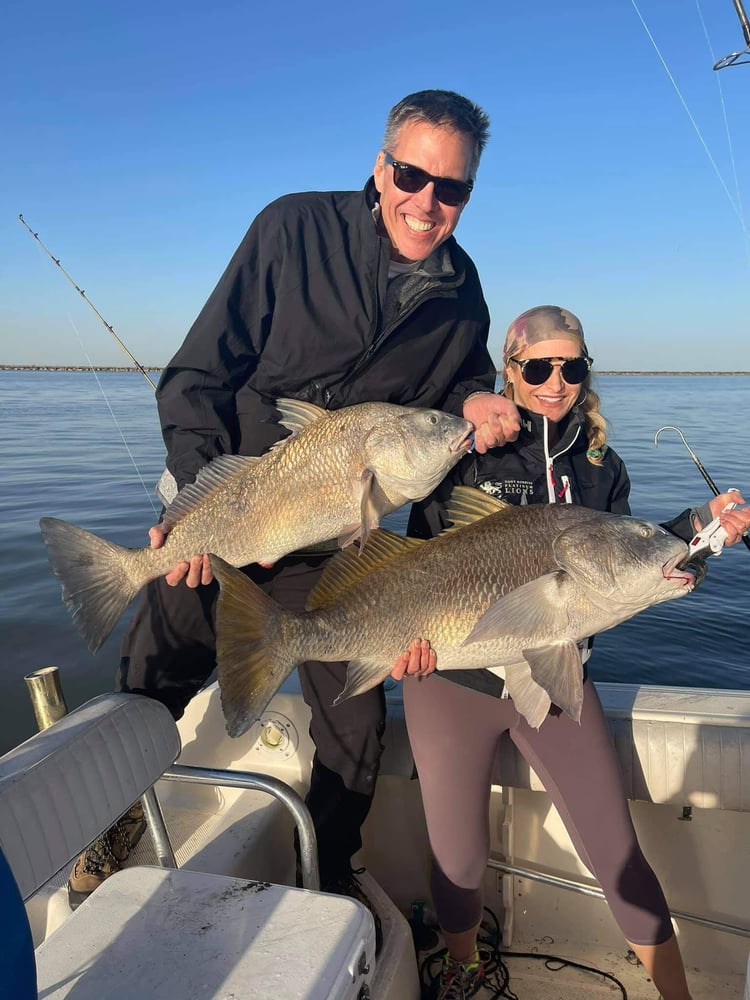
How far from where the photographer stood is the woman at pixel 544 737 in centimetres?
268

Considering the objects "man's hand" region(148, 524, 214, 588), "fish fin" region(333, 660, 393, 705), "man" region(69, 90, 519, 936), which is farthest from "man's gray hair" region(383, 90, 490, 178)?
"fish fin" region(333, 660, 393, 705)

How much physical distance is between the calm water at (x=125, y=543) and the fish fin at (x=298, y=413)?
141 centimetres

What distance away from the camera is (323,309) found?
3027mm

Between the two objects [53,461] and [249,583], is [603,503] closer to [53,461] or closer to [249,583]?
[249,583]

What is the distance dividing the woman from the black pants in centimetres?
25

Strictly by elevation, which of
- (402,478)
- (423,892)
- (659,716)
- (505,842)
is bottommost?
(423,892)

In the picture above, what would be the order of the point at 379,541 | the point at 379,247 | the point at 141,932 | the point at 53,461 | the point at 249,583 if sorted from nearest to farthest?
the point at 141,932, the point at 249,583, the point at 379,541, the point at 379,247, the point at 53,461

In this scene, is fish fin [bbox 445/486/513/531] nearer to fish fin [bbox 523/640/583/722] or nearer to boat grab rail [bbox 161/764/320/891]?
fish fin [bbox 523/640/583/722]

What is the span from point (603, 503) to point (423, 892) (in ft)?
7.18

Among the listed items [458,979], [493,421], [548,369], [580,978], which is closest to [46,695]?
[458,979]

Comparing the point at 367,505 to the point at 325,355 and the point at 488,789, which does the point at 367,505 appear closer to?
the point at 325,355

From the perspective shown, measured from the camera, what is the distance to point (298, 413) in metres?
3.04

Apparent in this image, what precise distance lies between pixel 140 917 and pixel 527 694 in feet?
4.97

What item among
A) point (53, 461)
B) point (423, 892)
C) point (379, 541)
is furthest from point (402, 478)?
point (53, 461)
